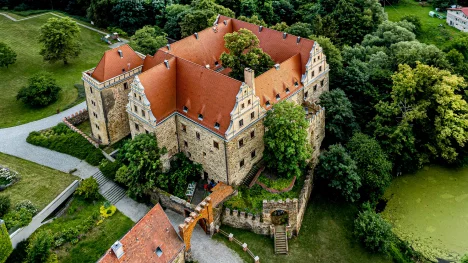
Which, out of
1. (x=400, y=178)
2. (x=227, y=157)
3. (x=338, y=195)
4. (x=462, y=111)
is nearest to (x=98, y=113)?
(x=227, y=157)

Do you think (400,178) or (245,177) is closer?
(245,177)

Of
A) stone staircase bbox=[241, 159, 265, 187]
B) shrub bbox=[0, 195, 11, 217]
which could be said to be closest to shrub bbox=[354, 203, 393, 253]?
stone staircase bbox=[241, 159, 265, 187]

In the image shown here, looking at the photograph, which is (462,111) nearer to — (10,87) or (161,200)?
(161,200)

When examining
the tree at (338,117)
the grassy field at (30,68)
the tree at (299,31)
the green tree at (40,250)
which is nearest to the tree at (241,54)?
the tree at (338,117)

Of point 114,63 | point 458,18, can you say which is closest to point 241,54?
point 114,63

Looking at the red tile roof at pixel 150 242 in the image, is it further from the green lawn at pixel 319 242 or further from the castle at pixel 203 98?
the castle at pixel 203 98

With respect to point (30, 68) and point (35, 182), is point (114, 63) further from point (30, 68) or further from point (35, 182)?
point (30, 68)
